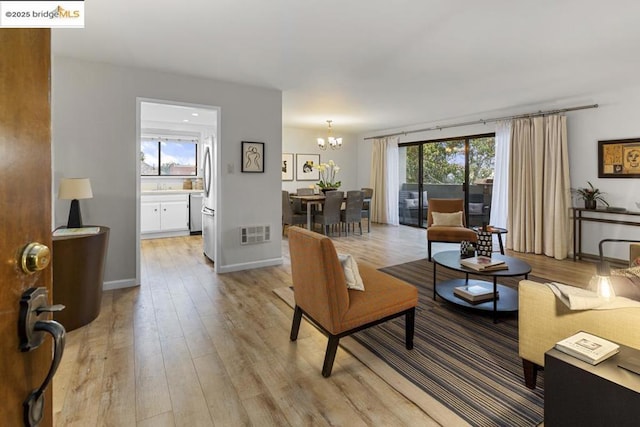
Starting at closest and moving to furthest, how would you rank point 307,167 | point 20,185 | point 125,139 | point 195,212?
point 20,185 → point 125,139 → point 195,212 → point 307,167

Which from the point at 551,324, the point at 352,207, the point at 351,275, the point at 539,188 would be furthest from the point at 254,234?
the point at 539,188

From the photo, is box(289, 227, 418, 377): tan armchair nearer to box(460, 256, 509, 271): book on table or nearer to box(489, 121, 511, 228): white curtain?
box(460, 256, 509, 271): book on table

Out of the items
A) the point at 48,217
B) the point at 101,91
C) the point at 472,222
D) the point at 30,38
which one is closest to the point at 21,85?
the point at 30,38

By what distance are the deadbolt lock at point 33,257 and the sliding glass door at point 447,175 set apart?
6.55 m

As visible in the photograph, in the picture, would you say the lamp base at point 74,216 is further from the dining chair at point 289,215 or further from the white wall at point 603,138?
the white wall at point 603,138

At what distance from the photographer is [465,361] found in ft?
7.34

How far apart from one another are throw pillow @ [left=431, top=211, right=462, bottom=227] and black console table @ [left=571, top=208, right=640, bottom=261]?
63.2 inches

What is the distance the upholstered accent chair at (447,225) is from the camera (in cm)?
470

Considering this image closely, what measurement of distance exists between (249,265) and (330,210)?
2556 millimetres

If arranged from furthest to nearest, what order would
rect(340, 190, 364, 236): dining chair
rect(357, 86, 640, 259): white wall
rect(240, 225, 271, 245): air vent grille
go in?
rect(340, 190, 364, 236): dining chair
rect(357, 86, 640, 259): white wall
rect(240, 225, 271, 245): air vent grille

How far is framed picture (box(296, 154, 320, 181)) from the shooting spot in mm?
8578

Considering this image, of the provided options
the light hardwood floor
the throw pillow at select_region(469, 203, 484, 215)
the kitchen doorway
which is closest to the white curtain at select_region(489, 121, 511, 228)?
the throw pillow at select_region(469, 203, 484, 215)

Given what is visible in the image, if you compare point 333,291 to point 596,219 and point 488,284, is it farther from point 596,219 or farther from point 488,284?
point 596,219

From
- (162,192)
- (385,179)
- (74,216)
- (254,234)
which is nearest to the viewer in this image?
(74,216)
